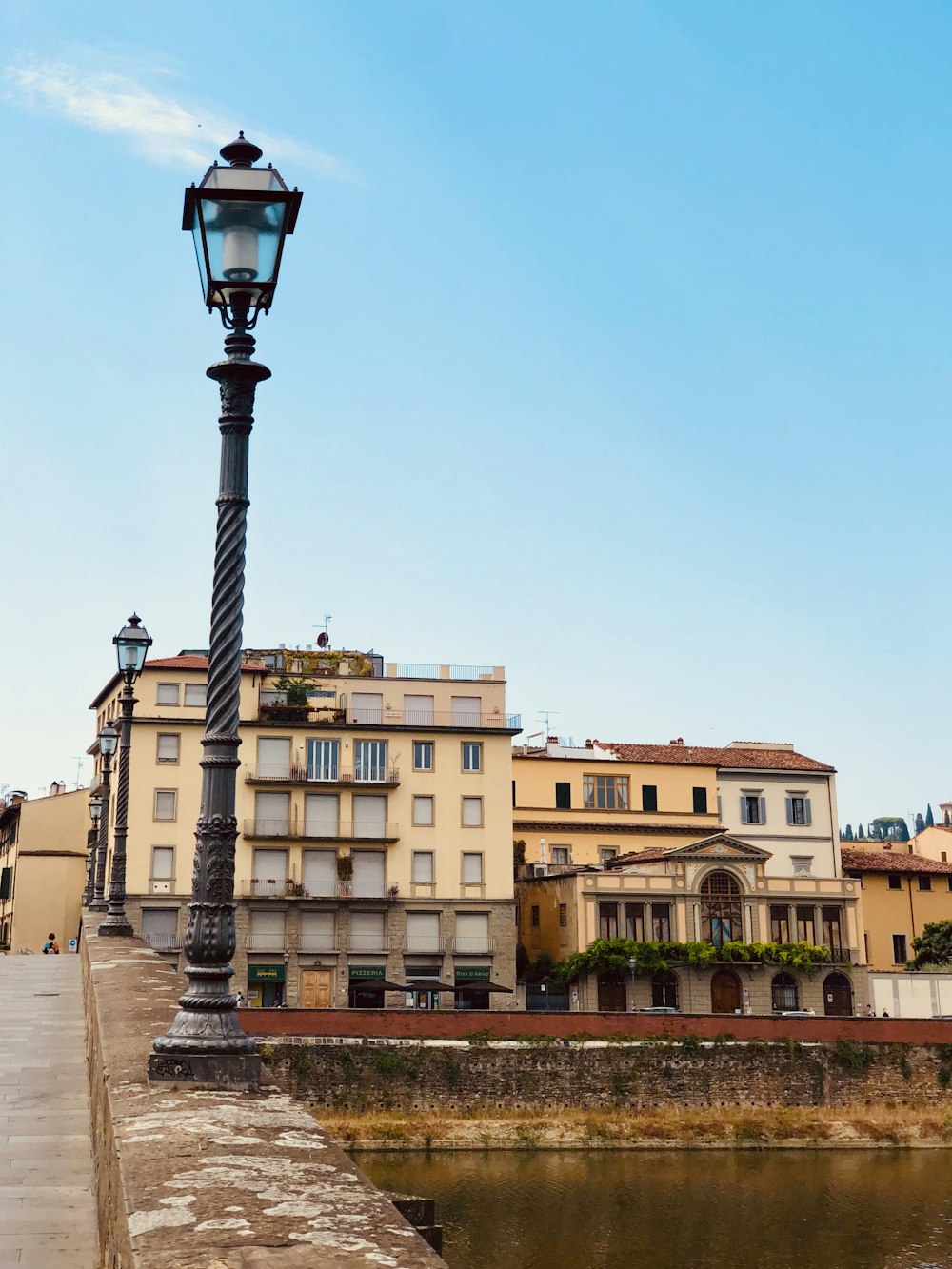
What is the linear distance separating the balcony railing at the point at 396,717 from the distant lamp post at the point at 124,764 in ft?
107

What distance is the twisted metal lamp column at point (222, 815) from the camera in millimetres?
6383

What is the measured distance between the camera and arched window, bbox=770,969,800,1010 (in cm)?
5307

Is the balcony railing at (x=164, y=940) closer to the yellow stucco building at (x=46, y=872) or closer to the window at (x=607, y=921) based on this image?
the yellow stucco building at (x=46, y=872)

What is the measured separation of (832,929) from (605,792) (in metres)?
11.9

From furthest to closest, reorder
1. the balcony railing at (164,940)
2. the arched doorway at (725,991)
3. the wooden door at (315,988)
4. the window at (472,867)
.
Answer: the window at (472,867) < the arched doorway at (725,991) < the wooden door at (315,988) < the balcony railing at (164,940)

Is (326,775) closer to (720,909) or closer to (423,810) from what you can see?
(423,810)

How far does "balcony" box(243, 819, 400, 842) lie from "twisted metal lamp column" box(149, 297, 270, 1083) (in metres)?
45.2

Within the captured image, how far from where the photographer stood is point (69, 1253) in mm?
6141

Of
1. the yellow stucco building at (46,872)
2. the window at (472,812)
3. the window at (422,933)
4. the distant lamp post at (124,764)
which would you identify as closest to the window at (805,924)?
the window at (472,812)

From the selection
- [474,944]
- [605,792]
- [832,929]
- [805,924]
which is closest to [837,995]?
[832,929]

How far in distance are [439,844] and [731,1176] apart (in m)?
19.5

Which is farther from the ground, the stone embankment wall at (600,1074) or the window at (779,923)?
the window at (779,923)

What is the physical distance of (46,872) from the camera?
63.9 meters

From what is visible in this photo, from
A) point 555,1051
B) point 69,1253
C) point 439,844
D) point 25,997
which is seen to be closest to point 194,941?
point 69,1253
